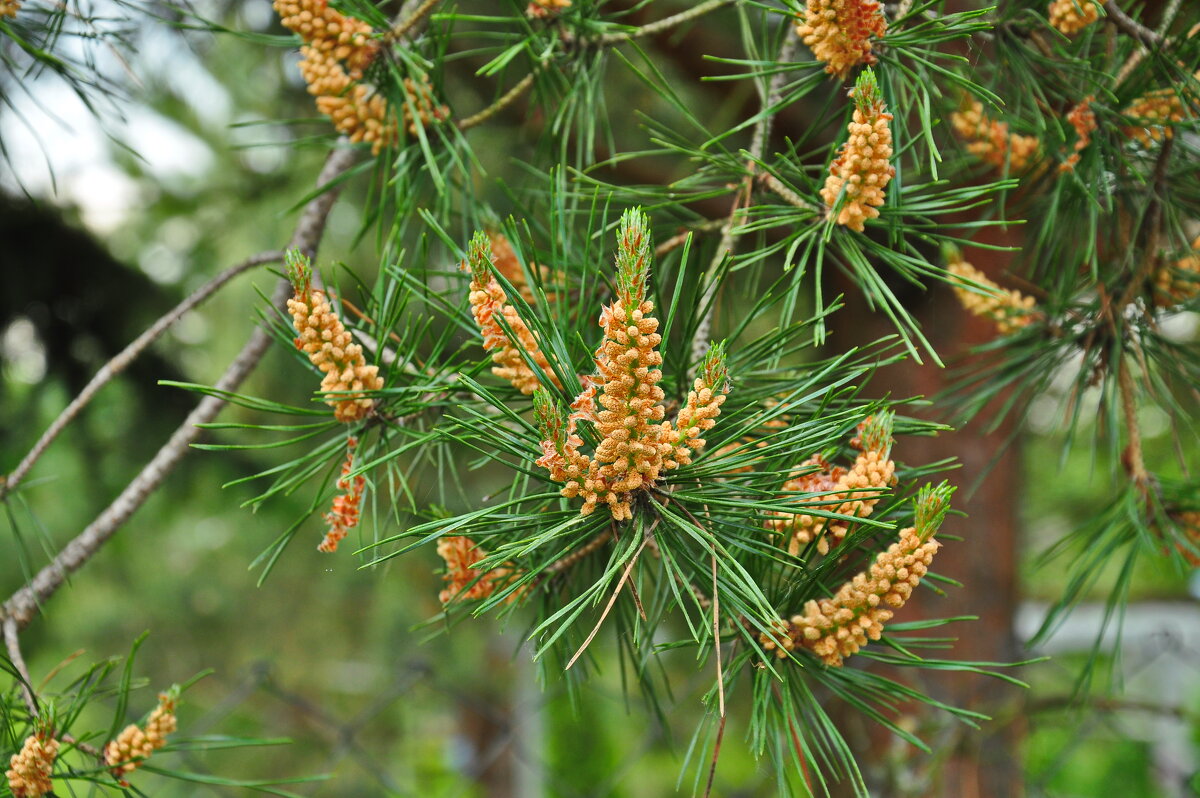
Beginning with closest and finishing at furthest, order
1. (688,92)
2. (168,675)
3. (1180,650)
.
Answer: (1180,650) < (688,92) < (168,675)

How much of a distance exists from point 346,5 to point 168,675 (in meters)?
3.31

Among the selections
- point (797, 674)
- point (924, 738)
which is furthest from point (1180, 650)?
point (797, 674)

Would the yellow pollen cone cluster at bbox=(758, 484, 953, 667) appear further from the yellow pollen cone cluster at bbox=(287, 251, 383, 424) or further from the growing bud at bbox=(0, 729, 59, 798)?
the growing bud at bbox=(0, 729, 59, 798)

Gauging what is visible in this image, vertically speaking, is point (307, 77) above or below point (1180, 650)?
above

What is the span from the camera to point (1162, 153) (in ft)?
1.84

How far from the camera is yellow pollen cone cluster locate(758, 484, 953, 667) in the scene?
36 cm

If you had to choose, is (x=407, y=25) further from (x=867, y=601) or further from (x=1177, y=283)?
(x=1177, y=283)

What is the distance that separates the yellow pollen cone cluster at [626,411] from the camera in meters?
0.31

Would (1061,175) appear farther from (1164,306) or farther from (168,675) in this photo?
(168,675)

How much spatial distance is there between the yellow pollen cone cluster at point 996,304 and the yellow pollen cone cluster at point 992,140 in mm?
76

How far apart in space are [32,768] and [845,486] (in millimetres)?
415

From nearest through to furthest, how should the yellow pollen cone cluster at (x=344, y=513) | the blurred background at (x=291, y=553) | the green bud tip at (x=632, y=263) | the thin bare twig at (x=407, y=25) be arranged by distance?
1. the green bud tip at (x=632, y=263)
2. the yellow pollen cone cluster at (x=344, y=513)
3. the thin bare twig at (x=407, y=25)
4. the blurred background at (x=291, y=553)

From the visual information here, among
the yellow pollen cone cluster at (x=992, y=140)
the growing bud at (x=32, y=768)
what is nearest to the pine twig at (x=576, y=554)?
the growing bud at (x=32, y=768)

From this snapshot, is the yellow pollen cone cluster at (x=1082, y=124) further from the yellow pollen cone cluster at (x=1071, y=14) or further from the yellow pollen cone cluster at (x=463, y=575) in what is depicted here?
the yellow pollen cone cluster at (x=463, y=575)
